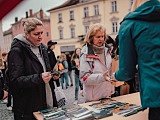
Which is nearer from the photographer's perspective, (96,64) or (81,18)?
(96,64)

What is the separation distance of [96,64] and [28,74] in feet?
1.62

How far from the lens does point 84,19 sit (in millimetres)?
21328

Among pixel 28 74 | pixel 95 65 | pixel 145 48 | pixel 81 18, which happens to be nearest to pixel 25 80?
pixel 28 74

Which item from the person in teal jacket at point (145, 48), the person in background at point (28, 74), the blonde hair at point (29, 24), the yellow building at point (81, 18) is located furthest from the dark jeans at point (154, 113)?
the yellow building at point (81, 18)

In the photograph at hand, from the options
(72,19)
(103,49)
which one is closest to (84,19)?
(72,19)

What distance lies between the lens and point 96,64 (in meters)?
1.59

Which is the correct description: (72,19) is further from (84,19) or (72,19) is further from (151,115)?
(151,115)

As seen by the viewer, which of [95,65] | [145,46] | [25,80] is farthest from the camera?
[95,65]

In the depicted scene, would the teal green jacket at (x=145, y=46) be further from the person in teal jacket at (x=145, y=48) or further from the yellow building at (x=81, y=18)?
the yellow building at (x=81, y=18)

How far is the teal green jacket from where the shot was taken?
A: 79 cm

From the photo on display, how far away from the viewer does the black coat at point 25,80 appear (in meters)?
1.28

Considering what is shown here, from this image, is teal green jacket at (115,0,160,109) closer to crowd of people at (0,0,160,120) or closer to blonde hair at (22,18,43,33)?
crowd of people at (0,0,160,120)

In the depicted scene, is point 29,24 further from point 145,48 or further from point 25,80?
point 145,48

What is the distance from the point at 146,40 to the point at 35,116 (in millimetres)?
802
